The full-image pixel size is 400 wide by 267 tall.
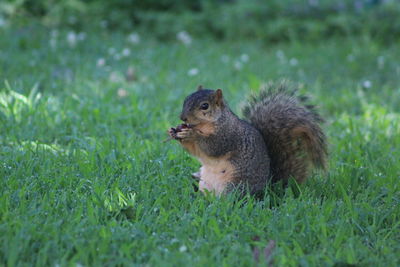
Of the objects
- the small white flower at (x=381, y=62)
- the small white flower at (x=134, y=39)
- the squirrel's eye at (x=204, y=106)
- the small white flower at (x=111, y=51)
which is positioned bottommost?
the squirrel's eye at (x=204, y=106)

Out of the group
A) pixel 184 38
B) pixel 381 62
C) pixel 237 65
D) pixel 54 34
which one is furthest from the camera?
pixel 184 38

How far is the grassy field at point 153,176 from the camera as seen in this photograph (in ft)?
7.89

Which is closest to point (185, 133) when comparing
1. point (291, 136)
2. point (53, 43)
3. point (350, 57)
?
point (291, 136)

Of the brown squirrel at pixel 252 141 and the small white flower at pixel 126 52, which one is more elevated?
the small white flower at pixel 126 52

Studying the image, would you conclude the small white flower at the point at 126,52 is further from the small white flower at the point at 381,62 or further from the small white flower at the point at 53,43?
the small white flower at the point at 381,62

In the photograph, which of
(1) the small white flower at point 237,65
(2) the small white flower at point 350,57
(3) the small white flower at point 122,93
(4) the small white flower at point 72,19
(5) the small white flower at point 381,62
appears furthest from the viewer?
(4) the small white flower at point 72,19

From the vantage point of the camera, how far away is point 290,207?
9.39 ft

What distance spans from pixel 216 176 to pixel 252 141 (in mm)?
286

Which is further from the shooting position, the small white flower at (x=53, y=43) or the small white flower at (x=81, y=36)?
the small white flower at (x=81, y=36)

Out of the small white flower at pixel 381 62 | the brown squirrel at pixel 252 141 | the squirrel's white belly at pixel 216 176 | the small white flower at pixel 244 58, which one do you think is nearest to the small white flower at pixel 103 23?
the small white flower at pixel 244 58

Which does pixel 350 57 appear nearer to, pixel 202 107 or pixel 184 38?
pixel 184 38

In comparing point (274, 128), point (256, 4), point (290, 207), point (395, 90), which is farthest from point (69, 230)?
point (256, 4)

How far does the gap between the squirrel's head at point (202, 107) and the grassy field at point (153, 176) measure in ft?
1.32

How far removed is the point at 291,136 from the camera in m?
3.26
